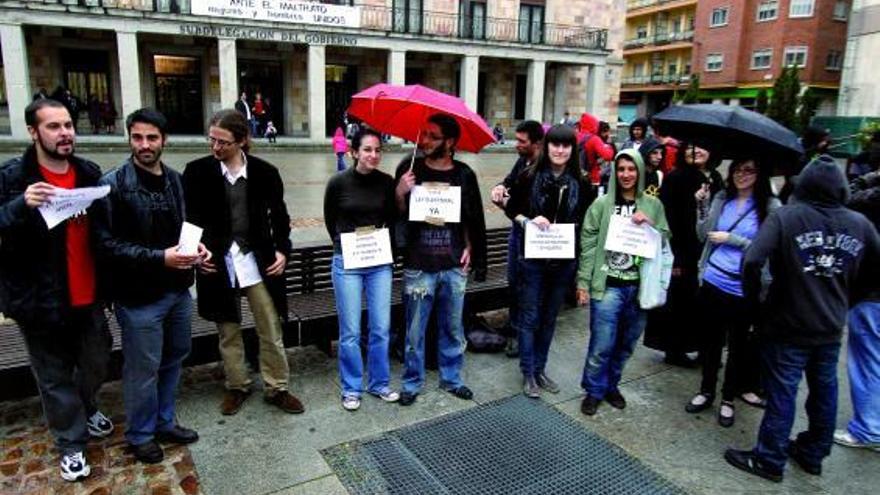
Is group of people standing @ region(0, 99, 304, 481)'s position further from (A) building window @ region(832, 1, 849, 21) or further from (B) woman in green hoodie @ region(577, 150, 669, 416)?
(A) building window @ region(832, 1, 849, 21)

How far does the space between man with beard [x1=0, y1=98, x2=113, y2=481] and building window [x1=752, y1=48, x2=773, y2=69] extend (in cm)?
4908

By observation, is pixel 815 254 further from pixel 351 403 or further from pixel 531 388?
pixel 351 403

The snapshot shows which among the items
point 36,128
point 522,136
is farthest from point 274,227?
point 522,136

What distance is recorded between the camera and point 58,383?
3.19 metres

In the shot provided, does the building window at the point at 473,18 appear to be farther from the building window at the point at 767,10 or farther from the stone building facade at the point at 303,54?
the building window at the point at 767,10

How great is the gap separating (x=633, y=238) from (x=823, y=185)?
1113 millimetres

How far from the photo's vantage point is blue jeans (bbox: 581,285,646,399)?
4.04m

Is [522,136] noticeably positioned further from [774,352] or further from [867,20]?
[867,20]

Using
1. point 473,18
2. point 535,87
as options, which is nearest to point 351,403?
point 535,87

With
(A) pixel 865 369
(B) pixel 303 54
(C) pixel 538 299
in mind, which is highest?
(B) pixel 303 54

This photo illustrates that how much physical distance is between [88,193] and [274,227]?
1.16 meters

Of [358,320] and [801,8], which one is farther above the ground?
[801,8]

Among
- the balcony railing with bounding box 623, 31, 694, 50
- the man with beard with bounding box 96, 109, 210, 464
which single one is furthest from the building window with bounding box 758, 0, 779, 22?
the man with beard with bounding box 96, 109, 210, 464

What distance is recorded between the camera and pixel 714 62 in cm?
4766
